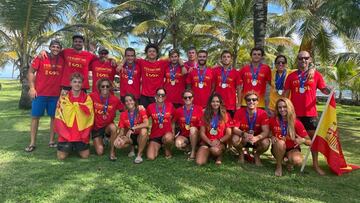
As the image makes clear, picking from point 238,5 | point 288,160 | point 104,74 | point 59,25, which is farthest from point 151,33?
point 288,160

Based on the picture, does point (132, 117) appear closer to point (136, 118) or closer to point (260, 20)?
point (136, 118)

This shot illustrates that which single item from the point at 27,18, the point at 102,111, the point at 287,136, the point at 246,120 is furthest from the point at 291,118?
the point at 27,18

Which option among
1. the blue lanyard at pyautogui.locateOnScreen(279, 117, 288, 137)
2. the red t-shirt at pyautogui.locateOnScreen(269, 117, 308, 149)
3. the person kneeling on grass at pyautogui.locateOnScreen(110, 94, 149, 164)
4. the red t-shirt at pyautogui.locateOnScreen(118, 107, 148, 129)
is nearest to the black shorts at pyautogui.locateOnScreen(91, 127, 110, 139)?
the person kneeling on grass at pyautogui.locateOnScreen(110, 94, 149, 164)

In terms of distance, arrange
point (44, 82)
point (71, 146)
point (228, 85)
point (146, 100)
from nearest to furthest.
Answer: point (71, 146), point (228, 85), point (44, 82), point (146, 100)

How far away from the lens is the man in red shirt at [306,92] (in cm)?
602

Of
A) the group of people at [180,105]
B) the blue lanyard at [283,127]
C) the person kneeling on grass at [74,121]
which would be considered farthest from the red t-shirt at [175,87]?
the blue lanyard at [283,127]

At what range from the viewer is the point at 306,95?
603 cm

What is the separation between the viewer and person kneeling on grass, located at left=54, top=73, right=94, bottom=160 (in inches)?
246

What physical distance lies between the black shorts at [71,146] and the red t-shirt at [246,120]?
2.77 meters

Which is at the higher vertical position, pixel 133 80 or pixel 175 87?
pixel 133 80

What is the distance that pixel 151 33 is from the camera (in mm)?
26609

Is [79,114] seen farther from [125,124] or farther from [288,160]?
[288,160]

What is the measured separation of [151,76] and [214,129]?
1.85 meters

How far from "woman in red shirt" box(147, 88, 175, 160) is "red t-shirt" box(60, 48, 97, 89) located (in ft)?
5.77
